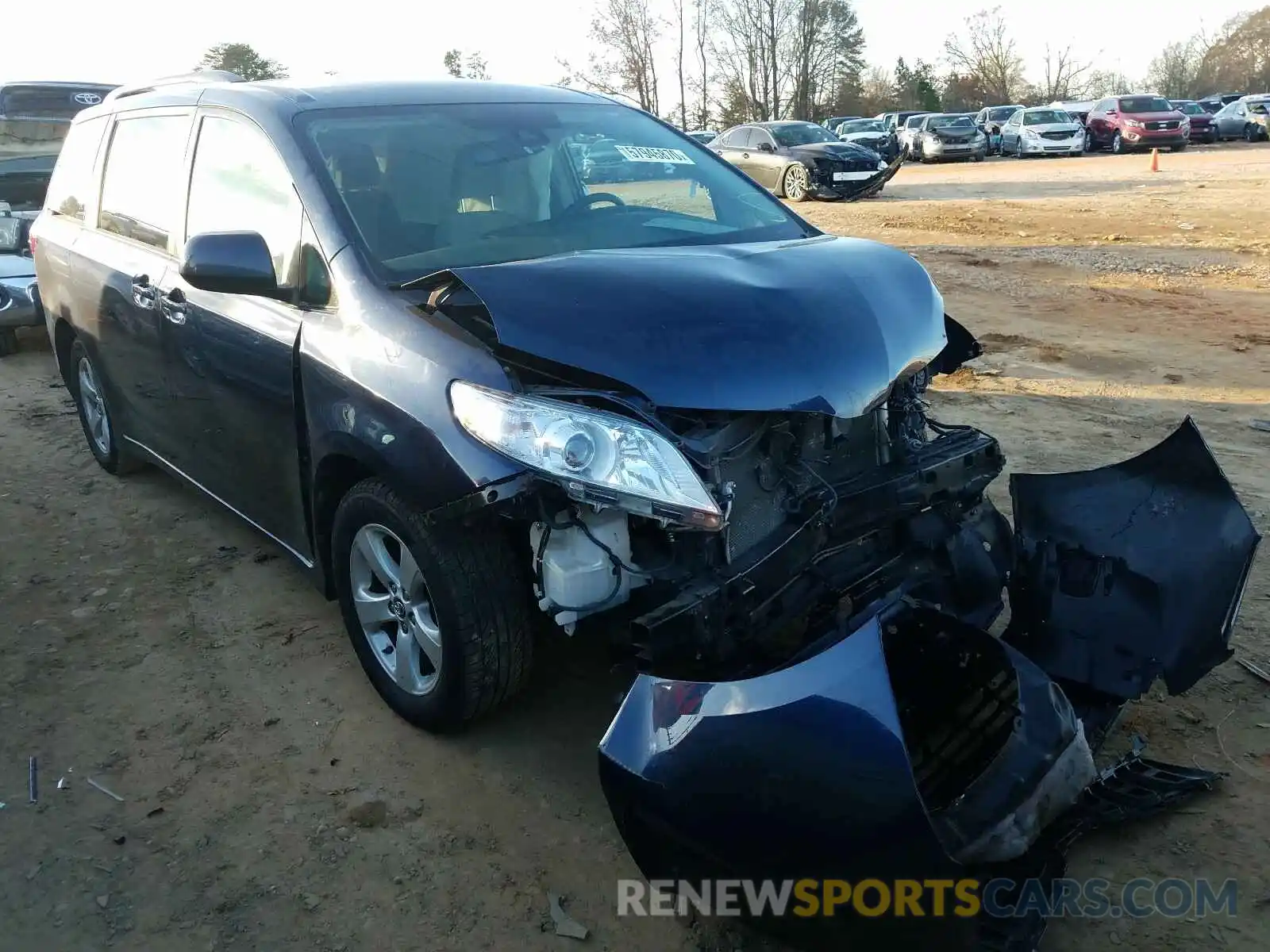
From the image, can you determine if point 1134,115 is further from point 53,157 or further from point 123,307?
point 123,307

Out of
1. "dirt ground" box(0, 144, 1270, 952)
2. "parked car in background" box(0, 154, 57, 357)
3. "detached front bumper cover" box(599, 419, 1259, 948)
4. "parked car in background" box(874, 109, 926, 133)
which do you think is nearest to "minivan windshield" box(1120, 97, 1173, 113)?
"parked car in background" box(874, 109, 926, 133)

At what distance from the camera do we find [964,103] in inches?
2862

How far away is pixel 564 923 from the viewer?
245 cm

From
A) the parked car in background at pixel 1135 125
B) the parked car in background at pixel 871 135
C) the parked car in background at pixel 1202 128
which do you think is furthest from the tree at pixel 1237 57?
the parked car in background at pixel 1135 125

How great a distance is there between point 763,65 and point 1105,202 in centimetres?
4729

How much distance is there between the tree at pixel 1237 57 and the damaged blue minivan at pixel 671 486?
8991 cm

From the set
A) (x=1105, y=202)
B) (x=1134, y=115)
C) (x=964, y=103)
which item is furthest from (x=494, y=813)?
(x=964, y=103)

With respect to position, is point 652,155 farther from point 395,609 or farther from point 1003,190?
point 1003,190

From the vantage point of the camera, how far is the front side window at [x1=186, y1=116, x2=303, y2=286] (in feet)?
10.6

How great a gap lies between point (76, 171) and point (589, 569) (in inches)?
162

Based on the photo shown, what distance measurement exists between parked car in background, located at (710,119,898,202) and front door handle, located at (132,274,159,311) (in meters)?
15.5

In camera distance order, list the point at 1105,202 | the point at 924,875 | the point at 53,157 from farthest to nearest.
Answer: the point at 1105,202, the point at 53,157, the point at 924,875

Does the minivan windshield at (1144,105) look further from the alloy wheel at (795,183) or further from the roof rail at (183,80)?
the roof rail at (183,80)

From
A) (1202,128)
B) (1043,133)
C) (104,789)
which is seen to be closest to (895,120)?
(1043,133)
